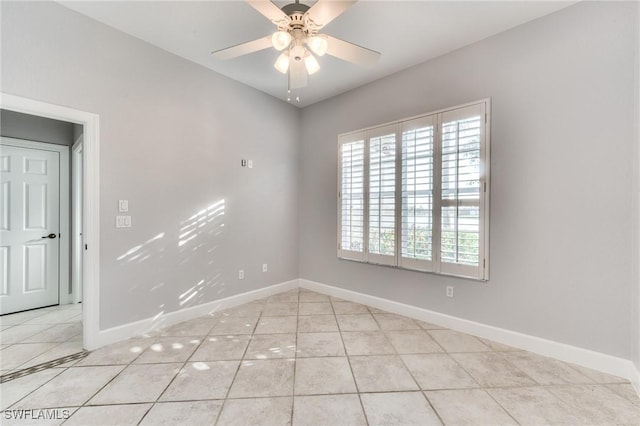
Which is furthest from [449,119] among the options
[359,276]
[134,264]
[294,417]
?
[134,264]

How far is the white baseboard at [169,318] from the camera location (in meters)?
2.48

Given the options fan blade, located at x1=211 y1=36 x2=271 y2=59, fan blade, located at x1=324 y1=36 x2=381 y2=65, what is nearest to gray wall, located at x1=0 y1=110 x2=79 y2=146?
fan blade, located at x1=211 y1=36 x2=271 y2=59

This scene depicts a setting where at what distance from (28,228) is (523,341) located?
18.7 ft

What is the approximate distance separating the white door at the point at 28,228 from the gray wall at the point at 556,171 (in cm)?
478

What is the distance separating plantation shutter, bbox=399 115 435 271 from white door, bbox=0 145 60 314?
A: 454cm

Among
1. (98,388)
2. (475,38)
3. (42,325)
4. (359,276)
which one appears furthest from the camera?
(359,276)

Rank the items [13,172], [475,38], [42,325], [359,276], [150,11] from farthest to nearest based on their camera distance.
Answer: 1. [359,276]
2. [13,172]
3. [42,325]
4. [475,38]
5. [150,11]

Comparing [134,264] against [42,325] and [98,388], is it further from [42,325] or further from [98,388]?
[42,325]

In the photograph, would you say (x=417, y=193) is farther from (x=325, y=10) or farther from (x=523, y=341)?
(x=325, y=10)

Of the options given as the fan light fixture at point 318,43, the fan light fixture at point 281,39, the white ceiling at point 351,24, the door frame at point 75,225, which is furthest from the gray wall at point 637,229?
the door frame at point 75,225

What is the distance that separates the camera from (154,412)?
165 centimetres

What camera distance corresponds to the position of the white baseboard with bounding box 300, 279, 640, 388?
2010 mm

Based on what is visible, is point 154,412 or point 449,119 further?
point 449,119

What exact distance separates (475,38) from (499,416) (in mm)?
3168
